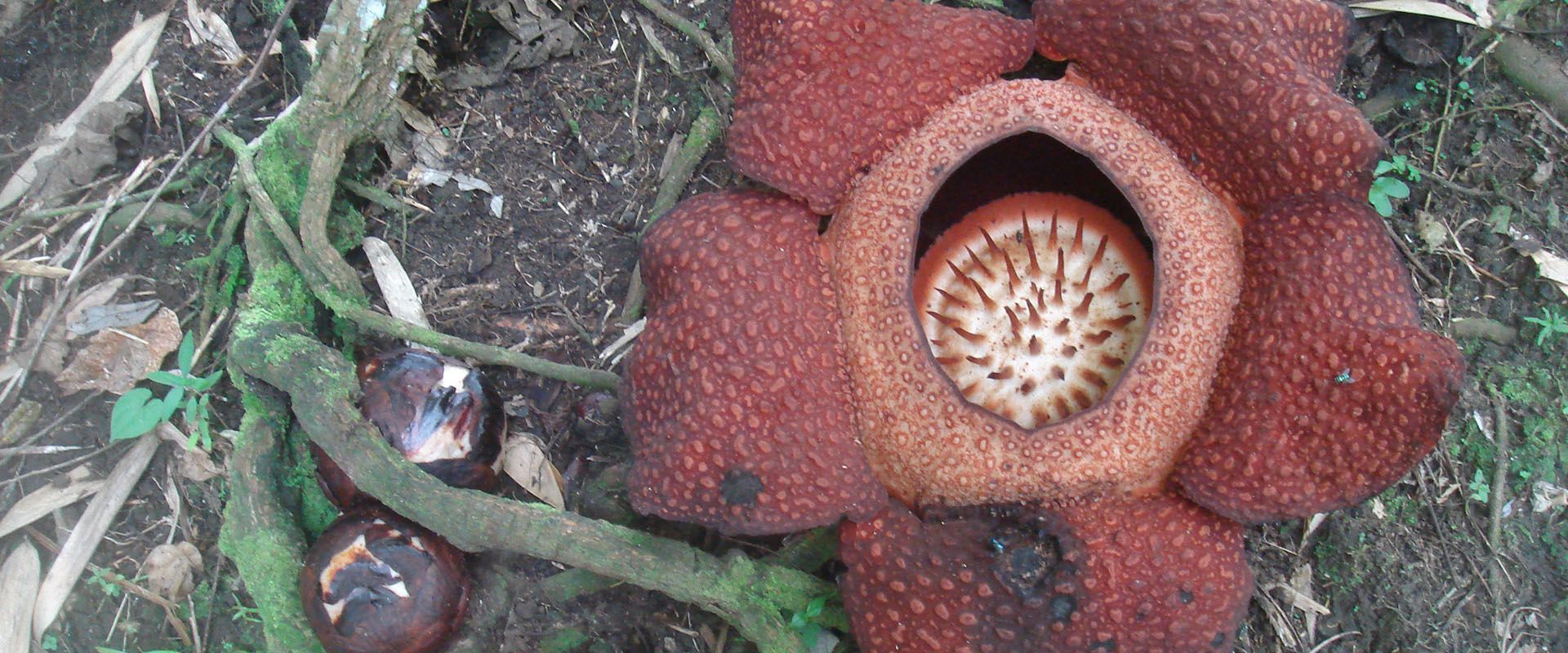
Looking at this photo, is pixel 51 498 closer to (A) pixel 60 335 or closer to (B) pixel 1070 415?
(A) pixel 60 335

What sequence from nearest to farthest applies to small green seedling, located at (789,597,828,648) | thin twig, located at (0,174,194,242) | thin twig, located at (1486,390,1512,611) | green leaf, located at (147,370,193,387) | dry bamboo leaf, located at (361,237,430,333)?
1. small green seedling, located at (789,597,828,648)
2. thin twig, located at (1486,390,1512,611)
3. green leaf, located at (147,370,193,387)
4. dry bamboo leaf, located at (361,237,430,333)
5. thin twig, located at (0,174,194,242)

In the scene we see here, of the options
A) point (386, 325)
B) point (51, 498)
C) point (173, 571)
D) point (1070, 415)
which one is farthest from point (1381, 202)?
point (51, 498)

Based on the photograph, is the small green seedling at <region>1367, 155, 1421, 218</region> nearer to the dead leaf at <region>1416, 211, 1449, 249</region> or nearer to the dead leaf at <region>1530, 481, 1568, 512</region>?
the dead leaf at <region>1416, 211, 1449, 249</region>

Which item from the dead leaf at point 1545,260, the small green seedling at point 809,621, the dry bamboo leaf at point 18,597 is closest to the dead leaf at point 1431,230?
the dead leaf at point 1545,260

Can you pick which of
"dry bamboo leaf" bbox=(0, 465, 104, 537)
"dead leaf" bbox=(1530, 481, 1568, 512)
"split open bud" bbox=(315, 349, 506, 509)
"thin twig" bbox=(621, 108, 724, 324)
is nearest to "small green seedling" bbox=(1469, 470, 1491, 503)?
"dead leaf" bbox=(1530, 481, 1568, 512)

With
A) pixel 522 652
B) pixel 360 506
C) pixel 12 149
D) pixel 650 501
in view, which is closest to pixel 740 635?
pixel 522 652

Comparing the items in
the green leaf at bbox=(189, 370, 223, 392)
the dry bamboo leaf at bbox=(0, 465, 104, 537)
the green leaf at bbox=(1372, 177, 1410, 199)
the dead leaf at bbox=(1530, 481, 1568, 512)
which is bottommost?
the dry bamboo leaf at bbox=(0, 465, 104, 537)
